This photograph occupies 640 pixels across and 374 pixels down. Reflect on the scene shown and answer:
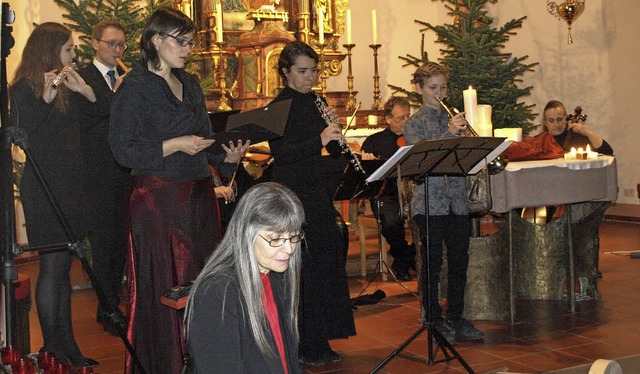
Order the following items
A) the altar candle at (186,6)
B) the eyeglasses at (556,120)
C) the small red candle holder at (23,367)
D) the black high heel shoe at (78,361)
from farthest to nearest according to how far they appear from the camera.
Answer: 1. the altar candle at (186,6)
2. the eyeglasses at (556,120)
3. the black high heel shoe at (78,361)
4. the small red candle holder at (23,367)

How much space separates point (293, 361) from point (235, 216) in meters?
0.45

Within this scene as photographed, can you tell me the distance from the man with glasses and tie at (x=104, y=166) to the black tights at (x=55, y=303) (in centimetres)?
77

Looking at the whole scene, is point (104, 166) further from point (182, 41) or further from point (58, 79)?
point (182, 41)

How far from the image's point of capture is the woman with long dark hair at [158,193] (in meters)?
3.60

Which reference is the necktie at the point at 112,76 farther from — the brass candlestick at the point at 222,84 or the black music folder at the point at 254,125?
the brass candlestick at the point at 222,84

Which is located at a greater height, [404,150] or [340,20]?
[340,20]

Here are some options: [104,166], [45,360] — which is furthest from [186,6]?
[45,360]

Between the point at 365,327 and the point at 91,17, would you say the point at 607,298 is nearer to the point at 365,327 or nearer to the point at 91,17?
the point at 365,327

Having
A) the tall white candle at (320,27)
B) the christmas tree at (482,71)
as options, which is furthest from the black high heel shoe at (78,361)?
the tall white candle at (320,27)

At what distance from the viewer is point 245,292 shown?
2455 mm

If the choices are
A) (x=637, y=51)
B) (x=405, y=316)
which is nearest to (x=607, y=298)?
(x=405, y=316)

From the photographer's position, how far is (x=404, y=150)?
171 inches

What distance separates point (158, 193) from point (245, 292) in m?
1.26

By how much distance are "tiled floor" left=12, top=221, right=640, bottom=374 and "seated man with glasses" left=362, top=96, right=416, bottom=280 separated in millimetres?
462
